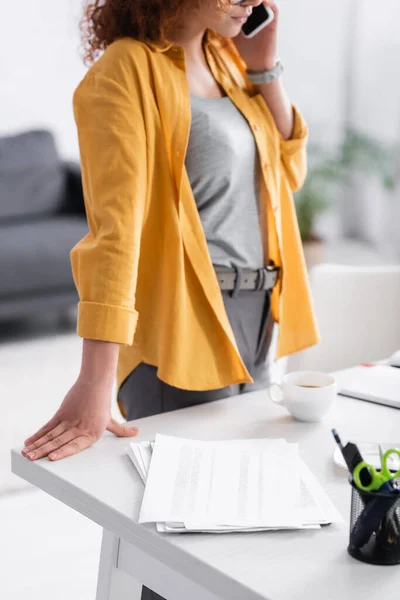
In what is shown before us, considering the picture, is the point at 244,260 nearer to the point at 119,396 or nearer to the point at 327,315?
the point at 119,396

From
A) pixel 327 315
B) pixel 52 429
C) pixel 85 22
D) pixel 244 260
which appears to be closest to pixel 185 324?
pixel 244 260

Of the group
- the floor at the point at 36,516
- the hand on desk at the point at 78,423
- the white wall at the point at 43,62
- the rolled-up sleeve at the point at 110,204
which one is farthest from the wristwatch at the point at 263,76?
the white wall at the point at 43,62

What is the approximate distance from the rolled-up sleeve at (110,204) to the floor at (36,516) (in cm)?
100

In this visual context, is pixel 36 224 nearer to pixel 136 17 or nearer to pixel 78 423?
pixel 136 17

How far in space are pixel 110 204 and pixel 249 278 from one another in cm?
33

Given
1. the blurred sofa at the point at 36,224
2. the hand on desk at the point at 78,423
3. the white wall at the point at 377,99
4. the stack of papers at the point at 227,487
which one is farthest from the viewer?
the white wall at the point at 377,99

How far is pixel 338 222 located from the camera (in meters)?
5.98

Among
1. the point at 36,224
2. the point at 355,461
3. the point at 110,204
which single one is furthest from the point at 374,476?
the point at 36,224

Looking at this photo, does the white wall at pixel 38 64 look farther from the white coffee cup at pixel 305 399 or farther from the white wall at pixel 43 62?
the white coffee cup at pixel 305 399

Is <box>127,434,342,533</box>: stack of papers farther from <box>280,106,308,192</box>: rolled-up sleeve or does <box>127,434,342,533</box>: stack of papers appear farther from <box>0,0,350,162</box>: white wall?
<box>0,0,350,162</box>: white wall

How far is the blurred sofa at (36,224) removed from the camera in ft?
12.6

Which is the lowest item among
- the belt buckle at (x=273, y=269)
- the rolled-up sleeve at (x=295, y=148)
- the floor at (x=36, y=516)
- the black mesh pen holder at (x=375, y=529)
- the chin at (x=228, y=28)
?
the floor at (x=36, y=516)

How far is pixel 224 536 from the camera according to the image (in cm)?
84

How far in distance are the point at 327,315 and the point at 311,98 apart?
13.4 ft
